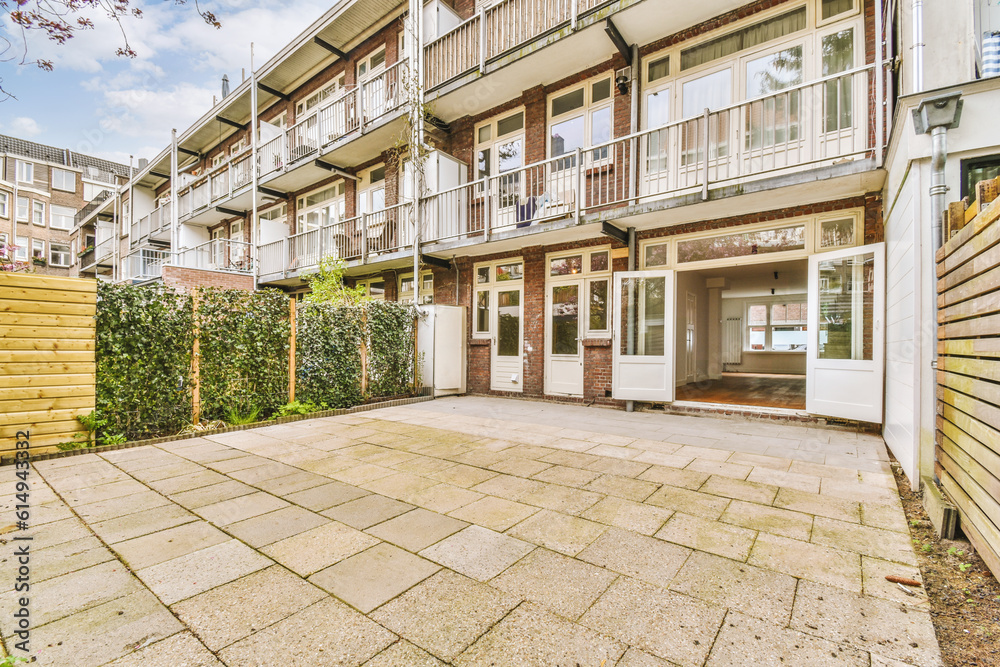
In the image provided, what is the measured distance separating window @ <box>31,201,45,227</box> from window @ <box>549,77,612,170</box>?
137 feet

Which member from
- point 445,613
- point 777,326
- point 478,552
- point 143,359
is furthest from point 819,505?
point 777,326

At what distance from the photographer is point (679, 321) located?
945cm

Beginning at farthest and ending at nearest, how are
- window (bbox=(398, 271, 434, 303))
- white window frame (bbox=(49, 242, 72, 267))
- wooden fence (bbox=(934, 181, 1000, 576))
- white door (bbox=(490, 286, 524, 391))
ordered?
white window frame (bbox=(49, 242, 72, 267)), window (bbox=(398, 271, 434, 303)), white door (bbox=(490, 286, 524, 391)), wooden fence (bbox=(934, 181, 1000, 576))

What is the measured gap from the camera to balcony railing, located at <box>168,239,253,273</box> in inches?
570

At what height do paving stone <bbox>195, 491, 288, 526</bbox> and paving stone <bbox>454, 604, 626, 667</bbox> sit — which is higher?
paving stone <bbox>454, 604, 626, 667</bbox>

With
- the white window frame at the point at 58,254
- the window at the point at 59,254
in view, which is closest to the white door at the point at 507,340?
the white window frame at the point at 58,254

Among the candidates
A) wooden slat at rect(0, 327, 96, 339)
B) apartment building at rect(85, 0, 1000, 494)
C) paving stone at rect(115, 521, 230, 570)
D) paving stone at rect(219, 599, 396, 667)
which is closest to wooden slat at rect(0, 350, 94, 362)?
wooden slat at rect(0, 327, 96, 339)

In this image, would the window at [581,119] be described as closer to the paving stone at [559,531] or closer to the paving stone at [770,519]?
the paving stone at [770,519]

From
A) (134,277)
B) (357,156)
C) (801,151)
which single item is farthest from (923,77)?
(134,277)

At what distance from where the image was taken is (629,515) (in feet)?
9.66

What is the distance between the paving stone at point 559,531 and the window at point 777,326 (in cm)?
1512

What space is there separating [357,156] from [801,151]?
393 inches

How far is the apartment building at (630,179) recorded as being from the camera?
5184mm

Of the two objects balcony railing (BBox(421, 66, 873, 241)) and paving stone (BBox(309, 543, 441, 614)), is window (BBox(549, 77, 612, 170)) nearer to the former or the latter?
balcony railing (BBox(421, 66, 873, 241))
